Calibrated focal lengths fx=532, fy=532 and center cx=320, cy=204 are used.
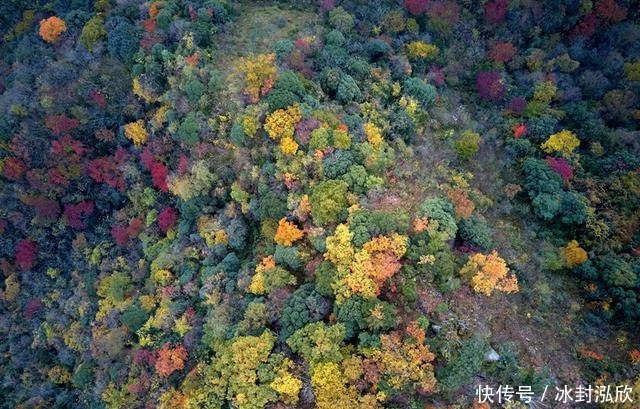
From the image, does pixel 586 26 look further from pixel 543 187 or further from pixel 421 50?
pixel 543 187

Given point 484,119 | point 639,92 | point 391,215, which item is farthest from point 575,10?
point 391,215

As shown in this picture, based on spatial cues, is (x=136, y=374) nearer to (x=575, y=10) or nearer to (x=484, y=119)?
(x=484, y=119)

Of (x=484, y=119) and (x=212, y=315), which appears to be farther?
(x=484, y=119)

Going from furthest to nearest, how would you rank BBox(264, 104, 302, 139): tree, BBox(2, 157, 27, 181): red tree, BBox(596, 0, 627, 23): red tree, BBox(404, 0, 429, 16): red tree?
BBox(2, 157, 27, 181): red tree < BBox(596, 0, 627, 23): red tree < BBox(404, 0, 429, 16): red tree < BBox(264, 104, 302, 139): tree

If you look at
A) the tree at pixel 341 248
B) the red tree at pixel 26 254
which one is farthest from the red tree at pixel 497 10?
the red tree at pixel 26 254

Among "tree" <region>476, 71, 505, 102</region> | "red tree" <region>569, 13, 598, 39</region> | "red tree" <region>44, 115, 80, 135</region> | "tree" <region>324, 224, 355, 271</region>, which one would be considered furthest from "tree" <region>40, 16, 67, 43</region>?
"red tree" <region>569, 13, 598, 39</region>

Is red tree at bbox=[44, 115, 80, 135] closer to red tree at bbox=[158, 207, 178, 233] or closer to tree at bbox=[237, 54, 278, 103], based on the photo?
red tree at bbox=[158, 207, 178, 233]

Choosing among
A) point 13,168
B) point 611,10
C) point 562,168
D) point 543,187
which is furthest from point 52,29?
point 611,10
